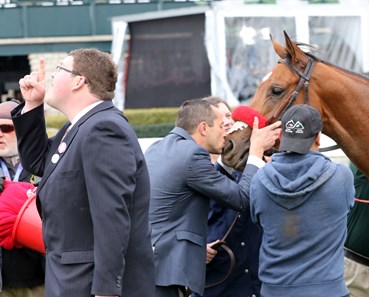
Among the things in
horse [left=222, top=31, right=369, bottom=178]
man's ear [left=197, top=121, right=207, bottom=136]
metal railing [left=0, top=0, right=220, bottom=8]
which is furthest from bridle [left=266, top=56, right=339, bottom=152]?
metal railing [left=0, top=0, right=220, bottom=8]

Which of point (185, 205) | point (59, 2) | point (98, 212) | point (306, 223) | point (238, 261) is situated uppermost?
point (98, 212)

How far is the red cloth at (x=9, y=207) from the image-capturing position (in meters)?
4.05

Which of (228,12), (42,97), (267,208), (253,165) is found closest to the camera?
(42,97)

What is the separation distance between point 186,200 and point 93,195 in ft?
3.98

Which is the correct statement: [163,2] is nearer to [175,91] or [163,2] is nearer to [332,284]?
[175,91]

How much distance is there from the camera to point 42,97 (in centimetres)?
348

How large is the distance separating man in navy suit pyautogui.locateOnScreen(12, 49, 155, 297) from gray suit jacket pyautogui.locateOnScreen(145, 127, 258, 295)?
2.67 ft

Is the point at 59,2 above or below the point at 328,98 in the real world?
below

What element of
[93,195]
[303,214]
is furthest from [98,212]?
[303,214]

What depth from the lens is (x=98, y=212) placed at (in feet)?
→ 9.89

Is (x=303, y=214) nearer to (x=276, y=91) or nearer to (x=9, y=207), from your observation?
(x=276, y=91)

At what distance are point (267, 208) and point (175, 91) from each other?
48.2 feet

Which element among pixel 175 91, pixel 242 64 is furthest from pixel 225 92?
pixel 175 91

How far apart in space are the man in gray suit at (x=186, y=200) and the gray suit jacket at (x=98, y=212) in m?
0.82
